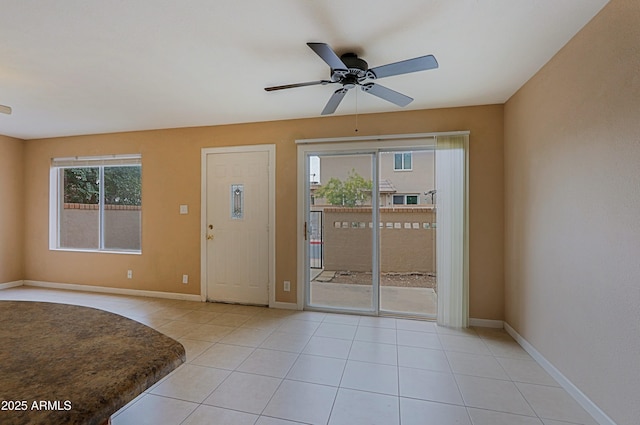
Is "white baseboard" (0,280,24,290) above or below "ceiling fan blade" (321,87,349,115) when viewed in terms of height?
below

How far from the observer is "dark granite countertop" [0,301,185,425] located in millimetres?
634

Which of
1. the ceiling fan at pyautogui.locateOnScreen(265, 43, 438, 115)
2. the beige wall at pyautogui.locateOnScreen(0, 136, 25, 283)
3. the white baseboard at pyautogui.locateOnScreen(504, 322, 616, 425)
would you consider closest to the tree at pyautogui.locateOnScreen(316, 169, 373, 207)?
the ceiling fan at pyautogui.locateOnScreen(265, 43, 438, 115)

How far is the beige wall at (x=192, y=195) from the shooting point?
3.37 m

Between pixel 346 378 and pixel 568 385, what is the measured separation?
158cm

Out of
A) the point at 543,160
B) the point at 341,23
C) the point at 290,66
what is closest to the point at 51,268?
the point at 290,66

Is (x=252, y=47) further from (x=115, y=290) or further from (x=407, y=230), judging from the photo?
(x=115, y=290)

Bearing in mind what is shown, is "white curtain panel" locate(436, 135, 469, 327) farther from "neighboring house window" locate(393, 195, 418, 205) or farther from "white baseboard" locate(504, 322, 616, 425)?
"neighboring house window" locate(393, 195, 418, 205)

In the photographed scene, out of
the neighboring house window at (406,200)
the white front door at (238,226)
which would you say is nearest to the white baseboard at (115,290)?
the white front door at (238,226)

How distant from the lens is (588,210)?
6.40 ft

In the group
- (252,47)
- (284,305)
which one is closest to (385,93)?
(252,47)

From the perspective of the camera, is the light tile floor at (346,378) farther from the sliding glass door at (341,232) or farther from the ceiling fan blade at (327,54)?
the ceiling fan blade at (327,54)

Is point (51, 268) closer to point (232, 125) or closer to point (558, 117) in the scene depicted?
point (232, 125)

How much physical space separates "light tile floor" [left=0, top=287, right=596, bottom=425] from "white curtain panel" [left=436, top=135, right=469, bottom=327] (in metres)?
0.25

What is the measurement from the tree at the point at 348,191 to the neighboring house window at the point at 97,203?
Result: 114 inches
